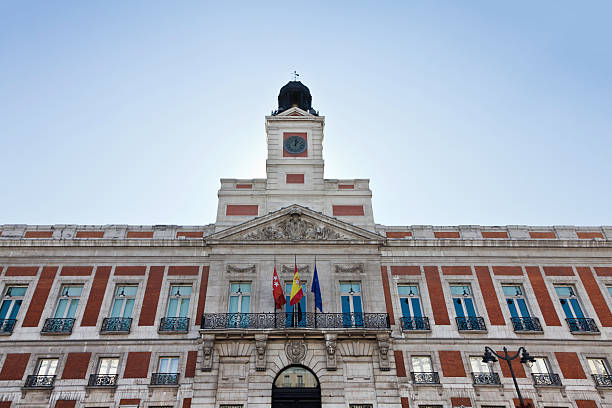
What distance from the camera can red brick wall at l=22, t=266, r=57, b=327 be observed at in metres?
20.1

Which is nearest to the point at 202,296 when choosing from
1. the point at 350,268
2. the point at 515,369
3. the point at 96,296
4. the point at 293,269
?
the point at 293,269

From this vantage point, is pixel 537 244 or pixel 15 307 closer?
pixel 15 307

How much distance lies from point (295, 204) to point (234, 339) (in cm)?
736

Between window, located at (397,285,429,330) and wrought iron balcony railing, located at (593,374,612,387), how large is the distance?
23.7 feet

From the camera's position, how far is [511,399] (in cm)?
1850

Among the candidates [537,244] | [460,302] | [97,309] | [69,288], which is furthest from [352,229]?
[69,288]

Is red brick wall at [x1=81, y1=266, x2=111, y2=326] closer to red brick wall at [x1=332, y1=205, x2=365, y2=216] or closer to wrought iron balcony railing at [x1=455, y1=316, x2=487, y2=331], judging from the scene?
red brick wall at [x1=332, y1=205, x2=365, y2=216]

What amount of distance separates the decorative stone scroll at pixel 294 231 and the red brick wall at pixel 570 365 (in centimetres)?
1088

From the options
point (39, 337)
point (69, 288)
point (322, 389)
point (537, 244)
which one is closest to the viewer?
point (322, 389)

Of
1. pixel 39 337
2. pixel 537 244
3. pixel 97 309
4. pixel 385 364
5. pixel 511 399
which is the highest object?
pixel 537 244

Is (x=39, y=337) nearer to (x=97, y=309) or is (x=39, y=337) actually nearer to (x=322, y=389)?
(x=97, y=309)

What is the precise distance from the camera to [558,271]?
73.2 ft

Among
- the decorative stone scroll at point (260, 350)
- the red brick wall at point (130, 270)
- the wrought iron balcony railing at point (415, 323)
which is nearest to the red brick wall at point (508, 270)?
the wrought iron balcony railing at point (415, 323)

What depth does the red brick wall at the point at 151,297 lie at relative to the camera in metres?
20.3
